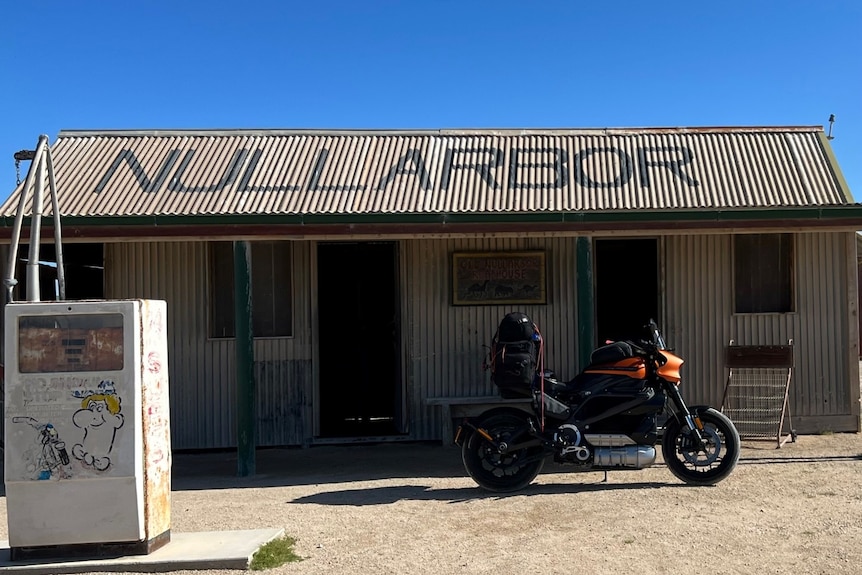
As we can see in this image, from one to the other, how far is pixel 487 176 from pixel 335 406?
3.48 meters

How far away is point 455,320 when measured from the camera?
32.1ft

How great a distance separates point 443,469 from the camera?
27.6ft

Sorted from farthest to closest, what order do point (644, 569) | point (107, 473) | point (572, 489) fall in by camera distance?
point (572, 489) → point (107, 473) → point (644, 569)

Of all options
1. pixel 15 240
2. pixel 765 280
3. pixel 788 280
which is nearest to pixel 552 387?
pixel 765 280

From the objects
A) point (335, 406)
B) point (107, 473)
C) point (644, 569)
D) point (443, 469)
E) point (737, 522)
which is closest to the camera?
point (644, 569)

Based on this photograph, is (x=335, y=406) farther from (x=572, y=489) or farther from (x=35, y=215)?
(x=35, y=215)

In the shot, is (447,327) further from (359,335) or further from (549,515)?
(549,515)

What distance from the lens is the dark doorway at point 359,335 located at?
1080 centimetres

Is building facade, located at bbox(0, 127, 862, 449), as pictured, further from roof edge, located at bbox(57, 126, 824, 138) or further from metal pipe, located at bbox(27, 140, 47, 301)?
metal pipe, located at bbox(27, 140, 47, 301)

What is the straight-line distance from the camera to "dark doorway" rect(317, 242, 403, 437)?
1080cm

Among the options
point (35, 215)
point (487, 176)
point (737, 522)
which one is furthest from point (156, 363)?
point (487, 176)

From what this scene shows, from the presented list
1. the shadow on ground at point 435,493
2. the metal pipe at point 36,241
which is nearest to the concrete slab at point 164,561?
the shadow on ground at point 435,493

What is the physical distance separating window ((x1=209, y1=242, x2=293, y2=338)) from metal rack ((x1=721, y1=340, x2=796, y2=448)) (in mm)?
4967

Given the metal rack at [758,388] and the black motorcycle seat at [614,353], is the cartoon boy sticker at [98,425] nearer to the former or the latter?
the black motorcycle seat at [614,353]
